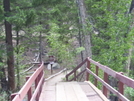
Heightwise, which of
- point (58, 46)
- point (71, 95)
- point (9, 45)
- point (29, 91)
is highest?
point (9, 45)

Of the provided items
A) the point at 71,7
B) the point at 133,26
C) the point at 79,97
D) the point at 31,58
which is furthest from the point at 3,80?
the point at 31,58

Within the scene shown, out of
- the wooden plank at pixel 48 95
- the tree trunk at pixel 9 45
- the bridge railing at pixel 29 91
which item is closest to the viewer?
the bridge railing at pixel 29 91

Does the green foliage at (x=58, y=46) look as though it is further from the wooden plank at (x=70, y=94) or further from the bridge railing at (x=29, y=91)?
the bridge railing at (x=29, y=91)

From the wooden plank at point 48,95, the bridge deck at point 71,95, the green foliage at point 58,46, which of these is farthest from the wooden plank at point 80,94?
the green foliage at point 58,46

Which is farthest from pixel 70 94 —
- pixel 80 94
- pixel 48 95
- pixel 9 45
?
pixel 9 45

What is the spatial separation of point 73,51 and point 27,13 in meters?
4.62

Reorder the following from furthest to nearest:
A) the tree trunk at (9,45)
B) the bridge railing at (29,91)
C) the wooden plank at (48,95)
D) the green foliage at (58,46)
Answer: the green foliage at (58,46)
the tree trunk at (9,45)
the wooden plank at (48,95)
the bridge railing at (29,91)

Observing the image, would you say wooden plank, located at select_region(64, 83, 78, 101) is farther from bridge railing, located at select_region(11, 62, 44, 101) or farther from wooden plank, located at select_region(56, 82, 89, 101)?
bridge railing, located at select_region(11, 62, 44, 101)

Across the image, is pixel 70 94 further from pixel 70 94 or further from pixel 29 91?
pixel 29 91

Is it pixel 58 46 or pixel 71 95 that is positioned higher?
pixel 58 46

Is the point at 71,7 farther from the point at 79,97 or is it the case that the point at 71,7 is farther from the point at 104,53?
the point at 79,97

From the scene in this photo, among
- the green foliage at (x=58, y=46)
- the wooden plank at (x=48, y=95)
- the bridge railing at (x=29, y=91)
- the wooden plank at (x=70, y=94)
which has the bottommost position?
the wooden plank at (x=70, y=94)

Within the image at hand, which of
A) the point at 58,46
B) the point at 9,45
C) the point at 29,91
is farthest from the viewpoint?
the point at 58,46

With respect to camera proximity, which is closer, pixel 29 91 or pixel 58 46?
pixel 29 91
